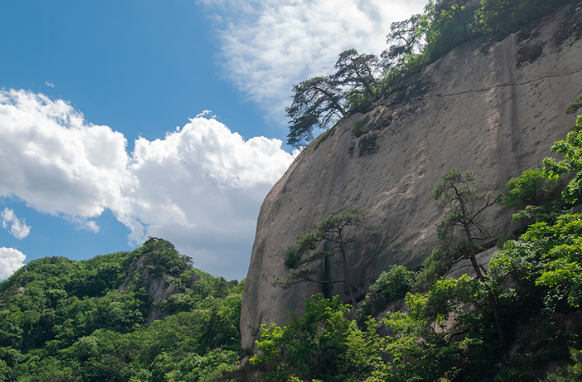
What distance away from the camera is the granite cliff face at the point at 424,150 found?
20.1 metres

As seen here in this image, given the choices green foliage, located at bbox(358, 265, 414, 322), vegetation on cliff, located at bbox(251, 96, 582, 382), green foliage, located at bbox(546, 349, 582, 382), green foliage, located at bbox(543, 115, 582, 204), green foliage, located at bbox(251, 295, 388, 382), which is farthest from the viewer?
green foliage, located at bbox(358, 265, 414, 322)

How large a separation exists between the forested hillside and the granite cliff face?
7917mm

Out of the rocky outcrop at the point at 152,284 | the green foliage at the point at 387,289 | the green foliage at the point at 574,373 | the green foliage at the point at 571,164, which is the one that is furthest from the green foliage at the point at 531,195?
the rocky outcrop at the point at 152,284

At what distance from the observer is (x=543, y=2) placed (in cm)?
2492

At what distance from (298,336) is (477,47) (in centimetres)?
2348

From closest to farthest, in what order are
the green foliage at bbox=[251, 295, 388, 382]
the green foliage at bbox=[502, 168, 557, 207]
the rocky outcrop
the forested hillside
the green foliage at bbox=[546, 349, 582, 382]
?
1. the green foliage at bbox=[546, 349, 582, 382]
2. the green foliage at bbox=[251, 295, 388, 382]
3. the green foliage at bbox=[502, 168, 557, 207]
4. the forested hillside
5. the rocky outcrop

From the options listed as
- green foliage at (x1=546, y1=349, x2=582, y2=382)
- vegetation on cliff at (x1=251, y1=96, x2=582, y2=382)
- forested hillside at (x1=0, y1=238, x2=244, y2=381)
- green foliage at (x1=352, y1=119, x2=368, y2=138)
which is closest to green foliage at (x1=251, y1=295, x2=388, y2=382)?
vegetation on cliff at (x1=251, y1=96, x2=582, y2=382)

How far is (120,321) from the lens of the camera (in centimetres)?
6888

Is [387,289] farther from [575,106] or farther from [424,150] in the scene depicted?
[575,106]

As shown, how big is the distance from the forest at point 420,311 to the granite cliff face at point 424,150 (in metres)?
1.36

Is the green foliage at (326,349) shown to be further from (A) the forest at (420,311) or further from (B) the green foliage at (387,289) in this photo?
(B) the green foliage at (387,289)

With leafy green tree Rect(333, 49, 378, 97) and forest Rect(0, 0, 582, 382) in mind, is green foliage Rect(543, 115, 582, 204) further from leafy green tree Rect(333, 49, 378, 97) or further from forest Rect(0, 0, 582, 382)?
leafy green tree Rect(333, 49, 378, 97)

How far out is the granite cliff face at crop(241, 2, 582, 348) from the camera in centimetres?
2006

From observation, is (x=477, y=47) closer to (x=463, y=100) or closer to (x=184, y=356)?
(x=463, y=100)
